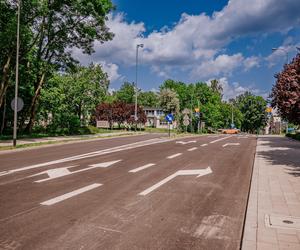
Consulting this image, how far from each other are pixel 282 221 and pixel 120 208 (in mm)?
3038

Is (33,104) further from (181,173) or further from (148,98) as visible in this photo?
(148,98)

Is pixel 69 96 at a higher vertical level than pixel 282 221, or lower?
higher

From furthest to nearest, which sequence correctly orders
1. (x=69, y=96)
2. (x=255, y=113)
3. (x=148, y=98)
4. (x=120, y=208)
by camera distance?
(x=148, y=98) → (x=255, y=113) → (x=69, y=96) → (x=120, y=208)

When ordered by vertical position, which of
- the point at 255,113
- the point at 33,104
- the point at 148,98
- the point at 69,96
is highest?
the point at 148,98

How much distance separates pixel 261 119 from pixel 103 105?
198 ft

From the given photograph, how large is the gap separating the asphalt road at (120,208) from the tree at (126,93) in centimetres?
9666

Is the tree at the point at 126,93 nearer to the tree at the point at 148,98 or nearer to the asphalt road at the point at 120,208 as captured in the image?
the tree at the point at 148,98

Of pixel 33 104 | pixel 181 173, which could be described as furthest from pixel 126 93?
pixel 181 173

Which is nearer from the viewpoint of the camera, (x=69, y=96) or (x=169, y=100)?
(x=69, y=96)

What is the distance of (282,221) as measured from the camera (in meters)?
5.42

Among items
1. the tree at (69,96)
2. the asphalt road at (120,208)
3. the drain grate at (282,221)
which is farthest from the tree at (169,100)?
the drain grate at (282,221)

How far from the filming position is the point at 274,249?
424cm

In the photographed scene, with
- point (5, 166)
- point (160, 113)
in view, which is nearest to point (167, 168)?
point (5, 166)

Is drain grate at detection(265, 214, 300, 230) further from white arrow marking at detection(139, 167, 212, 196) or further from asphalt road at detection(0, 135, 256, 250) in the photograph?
white arrow marking at detection(139, 167, 212, 196)
